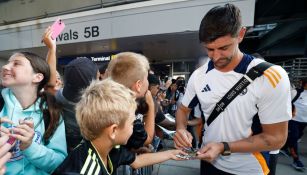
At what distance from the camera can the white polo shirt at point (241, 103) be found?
1.30 metres

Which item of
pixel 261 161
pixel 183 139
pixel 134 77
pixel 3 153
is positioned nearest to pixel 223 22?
pixel 134 77

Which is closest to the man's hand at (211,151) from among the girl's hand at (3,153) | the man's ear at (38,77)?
the girl's hand at (3,153)

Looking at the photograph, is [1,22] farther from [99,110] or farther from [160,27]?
[99,110]

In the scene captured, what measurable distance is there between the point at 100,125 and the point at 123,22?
19.3 feet

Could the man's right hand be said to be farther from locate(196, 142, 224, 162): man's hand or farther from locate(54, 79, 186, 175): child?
locate(54, 79, 186, 175): child

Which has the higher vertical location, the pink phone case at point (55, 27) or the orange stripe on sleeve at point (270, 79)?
the pink phone case at point (55, 27)

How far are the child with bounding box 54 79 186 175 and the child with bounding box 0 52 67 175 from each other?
11.5 inches

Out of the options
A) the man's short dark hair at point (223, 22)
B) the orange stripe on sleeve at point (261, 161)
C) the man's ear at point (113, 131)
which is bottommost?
the orange stripe on sleeve at point (261, 161)

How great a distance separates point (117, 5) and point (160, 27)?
1.73 m

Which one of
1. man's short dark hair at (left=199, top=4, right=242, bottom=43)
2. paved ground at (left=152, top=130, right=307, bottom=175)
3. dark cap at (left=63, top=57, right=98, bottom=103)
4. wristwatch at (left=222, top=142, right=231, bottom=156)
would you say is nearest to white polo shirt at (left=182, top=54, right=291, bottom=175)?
wristwatch at (left=222, top=142, right=231, bottom=156)

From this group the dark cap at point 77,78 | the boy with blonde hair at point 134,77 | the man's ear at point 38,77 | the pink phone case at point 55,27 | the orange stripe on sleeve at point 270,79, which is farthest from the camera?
the pink phone case at point 55,27

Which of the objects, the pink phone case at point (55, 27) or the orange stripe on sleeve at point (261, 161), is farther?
the pink phone case at point (55, 27)

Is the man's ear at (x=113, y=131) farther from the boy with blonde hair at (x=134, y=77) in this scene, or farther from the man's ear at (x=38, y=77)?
the man's ear at (x=38, y=77)

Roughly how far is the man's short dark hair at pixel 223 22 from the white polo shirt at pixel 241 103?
263 mm
